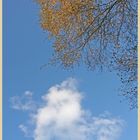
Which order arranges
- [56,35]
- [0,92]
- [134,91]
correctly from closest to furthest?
[0,92]
[134,91]
[56,35]

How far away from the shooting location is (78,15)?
745 centimetres

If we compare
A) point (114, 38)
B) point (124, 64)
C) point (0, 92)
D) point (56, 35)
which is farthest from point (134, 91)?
point (0, 92)

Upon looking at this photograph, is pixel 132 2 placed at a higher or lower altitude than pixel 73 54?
higher

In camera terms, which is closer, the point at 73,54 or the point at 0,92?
the point at 0,92

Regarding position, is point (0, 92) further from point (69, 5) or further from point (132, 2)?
point (132, 2)

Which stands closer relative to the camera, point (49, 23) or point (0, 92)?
point (0, 92)

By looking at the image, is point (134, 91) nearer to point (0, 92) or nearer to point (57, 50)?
point (57, 50)

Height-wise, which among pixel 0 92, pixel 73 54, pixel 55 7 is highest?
pixel 55 7

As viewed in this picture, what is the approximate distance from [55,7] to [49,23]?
0.94 feet

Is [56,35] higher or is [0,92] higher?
[56,35]

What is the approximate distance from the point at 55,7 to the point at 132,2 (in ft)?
4.03

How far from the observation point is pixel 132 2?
7.61 meters

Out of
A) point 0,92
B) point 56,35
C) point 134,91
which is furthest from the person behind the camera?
point 56,35

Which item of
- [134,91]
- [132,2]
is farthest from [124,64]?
[132,2]
